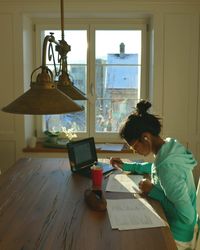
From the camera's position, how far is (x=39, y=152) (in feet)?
11.5

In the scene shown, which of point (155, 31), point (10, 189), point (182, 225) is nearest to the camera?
point (182, 225)

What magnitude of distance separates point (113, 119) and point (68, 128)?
1.67 feet

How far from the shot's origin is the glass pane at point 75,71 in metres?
3.73

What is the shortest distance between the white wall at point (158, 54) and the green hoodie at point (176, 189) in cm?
165

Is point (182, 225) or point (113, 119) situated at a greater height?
point (113, 119)

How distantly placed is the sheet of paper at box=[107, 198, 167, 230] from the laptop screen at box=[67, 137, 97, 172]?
1.80 ft

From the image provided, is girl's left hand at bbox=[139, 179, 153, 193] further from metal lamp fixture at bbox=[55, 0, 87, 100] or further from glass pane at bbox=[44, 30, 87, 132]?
glass pane at bbox=[44, 30, 87, 132]

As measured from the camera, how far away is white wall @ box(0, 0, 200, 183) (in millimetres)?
3330

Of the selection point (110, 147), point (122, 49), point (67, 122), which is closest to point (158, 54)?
point (122, 49)

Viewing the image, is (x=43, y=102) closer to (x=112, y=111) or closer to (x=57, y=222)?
(x=57, y=222)

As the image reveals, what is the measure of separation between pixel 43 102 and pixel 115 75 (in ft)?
8.43

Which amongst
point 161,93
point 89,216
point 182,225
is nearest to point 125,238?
point 89,216

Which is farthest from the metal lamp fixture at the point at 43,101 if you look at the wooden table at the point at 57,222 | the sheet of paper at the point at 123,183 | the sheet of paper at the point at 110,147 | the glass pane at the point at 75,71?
the glass pane at the point at 75,71

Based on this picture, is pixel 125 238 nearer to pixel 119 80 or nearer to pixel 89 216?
pixel 89 216
